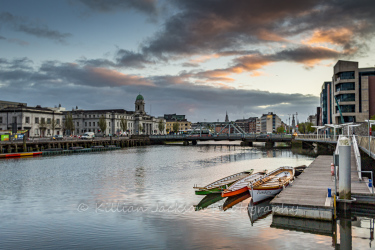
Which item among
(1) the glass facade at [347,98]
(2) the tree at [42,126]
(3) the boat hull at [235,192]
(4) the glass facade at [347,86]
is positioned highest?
(4) the glass facade at [347,86]

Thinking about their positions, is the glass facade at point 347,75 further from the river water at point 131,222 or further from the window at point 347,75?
the river water at point 131,222

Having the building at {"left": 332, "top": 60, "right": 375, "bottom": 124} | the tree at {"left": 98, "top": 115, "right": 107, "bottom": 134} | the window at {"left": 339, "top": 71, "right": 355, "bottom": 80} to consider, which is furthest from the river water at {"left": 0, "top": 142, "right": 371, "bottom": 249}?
the tree at {"left": 98, "top": 115, "right": 107, "bottom": 134}

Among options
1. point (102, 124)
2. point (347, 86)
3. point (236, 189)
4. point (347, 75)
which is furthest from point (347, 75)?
point (102, 124)

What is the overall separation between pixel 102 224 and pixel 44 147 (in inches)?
3326

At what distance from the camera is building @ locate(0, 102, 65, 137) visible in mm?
124062

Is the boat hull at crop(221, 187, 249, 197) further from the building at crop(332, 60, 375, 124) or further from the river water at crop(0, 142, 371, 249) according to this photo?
the building at crop(332, 60, 375, 124)

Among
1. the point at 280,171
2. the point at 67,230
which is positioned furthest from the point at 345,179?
the point at 67,230

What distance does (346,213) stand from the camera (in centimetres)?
2230

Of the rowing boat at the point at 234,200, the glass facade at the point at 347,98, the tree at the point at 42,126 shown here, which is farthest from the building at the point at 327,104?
the rowing boat at the point at 234,200

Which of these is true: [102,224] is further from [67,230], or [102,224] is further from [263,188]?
[263,188]

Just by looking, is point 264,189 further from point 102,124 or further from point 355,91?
point 102,124

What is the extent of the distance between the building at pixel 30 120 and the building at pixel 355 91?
107 metres

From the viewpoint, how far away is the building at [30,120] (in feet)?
407

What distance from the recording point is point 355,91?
346 feet
